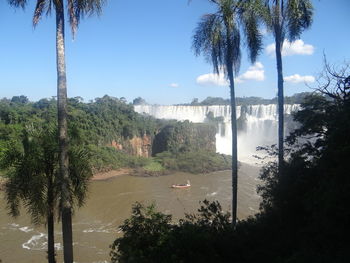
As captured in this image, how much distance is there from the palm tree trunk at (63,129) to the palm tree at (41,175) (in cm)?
122

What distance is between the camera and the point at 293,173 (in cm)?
829

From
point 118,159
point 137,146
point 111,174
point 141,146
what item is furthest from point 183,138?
point 111,174

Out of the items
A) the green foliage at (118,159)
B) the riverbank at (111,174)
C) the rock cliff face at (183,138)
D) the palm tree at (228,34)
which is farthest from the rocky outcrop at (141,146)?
the palm tree at (228,34)

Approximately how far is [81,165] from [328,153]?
5.28 m

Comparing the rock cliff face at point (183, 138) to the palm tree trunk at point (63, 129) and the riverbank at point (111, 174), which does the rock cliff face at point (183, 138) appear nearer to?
the riverbank at point (111, 174)

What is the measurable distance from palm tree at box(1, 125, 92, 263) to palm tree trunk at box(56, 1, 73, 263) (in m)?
1.22

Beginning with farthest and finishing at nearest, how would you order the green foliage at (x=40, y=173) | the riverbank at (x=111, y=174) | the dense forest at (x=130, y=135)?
the dense forest at (x=130, y=135), the riverbank at (x=111, y=174), the green foliage at (x=40, y=173)

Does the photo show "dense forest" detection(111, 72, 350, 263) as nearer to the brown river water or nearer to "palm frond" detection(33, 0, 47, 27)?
the brown river water

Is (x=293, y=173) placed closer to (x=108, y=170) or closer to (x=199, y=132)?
(x=108, y=170)

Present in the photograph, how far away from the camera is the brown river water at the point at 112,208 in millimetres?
17109

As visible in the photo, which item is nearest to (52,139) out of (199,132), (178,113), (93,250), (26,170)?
A: (26,170)

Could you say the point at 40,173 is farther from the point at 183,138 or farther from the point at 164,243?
the point at 183,138

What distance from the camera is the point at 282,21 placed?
856cm

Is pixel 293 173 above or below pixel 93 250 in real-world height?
above
